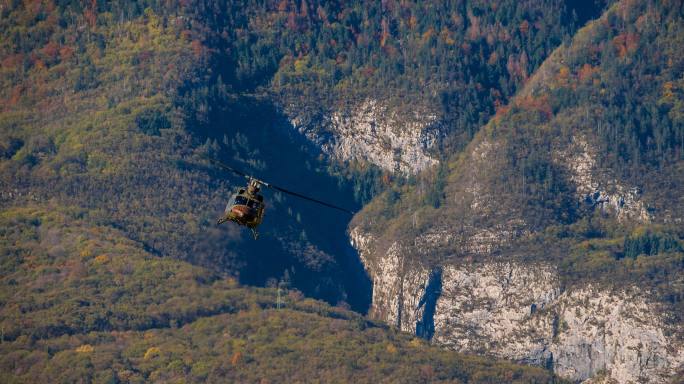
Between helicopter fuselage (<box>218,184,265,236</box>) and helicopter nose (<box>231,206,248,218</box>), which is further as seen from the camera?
helicopter fuselage (<box>218,184,265,236</box>)

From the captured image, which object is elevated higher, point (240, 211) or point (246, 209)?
point (246, 209)

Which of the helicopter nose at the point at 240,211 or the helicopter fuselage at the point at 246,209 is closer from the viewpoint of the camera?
the helicopter nose at the point at 240,211

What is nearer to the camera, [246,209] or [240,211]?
[240,211]
